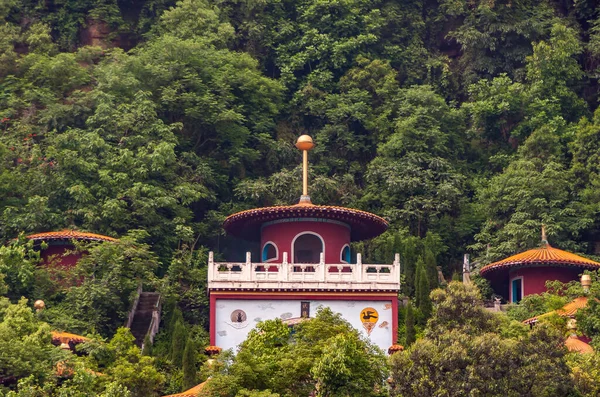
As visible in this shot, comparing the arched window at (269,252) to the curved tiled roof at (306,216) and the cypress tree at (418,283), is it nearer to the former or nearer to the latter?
the curved tiled roof at (306,216)

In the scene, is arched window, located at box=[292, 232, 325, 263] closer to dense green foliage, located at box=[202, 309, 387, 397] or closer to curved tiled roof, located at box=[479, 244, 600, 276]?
curved tiled roof, located at box=[479, 244, 600, 276]

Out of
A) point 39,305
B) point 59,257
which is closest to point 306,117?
point 59,257

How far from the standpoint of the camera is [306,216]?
198 ft

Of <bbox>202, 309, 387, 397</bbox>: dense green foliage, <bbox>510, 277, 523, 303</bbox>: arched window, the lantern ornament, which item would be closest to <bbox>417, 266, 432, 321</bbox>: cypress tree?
the lantern ornament

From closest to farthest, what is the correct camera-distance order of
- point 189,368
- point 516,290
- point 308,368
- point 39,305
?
point 308,368, point 189,368, point 39,305, point 516,290

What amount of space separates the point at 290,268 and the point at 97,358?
769 cm

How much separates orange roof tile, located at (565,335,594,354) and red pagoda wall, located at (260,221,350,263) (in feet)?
32.6

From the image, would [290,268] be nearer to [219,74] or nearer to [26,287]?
[26,287]

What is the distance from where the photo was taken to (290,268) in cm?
5794

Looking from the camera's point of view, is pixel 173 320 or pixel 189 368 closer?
pixel 189 368

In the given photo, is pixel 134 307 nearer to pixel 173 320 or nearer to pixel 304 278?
pixel 173 320

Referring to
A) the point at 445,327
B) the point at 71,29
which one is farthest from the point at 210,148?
the point at 445,327

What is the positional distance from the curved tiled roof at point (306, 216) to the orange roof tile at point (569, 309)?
7.13m

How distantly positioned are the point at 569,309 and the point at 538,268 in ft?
20.3
